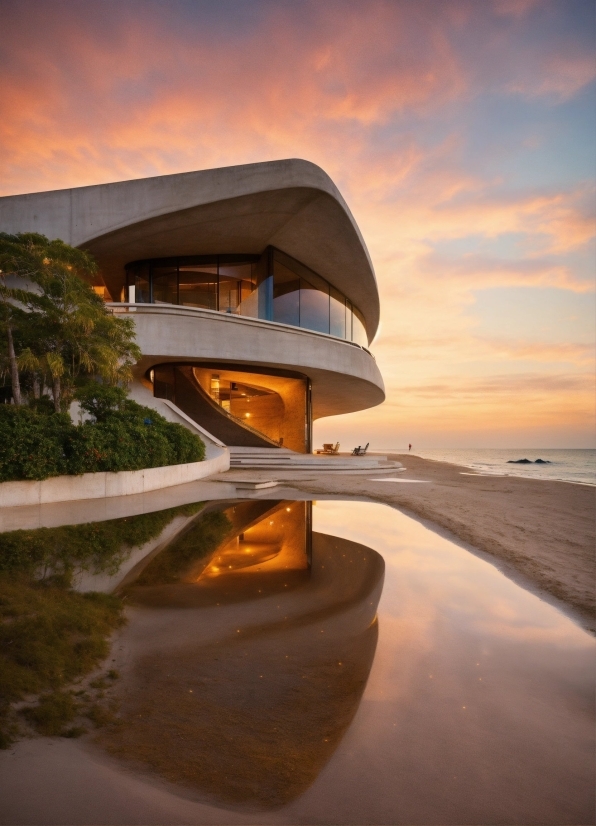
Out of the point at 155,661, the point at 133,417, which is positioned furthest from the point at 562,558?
the point at 133,417

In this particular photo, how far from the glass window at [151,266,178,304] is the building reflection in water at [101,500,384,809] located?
Result: 65.3ft

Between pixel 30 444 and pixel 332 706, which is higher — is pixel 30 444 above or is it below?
above

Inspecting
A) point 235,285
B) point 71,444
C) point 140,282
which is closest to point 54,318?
point 71,444

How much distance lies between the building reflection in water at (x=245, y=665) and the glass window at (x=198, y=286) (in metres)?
19.3

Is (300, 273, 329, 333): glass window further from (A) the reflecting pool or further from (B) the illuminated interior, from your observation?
(A) the reflecting pool

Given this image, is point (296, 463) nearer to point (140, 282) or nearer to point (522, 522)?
point (522, 522)

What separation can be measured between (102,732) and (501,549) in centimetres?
609

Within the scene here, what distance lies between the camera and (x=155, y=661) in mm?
3463

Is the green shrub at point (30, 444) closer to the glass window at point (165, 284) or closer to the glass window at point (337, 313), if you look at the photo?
the glass window at point (165, 284)

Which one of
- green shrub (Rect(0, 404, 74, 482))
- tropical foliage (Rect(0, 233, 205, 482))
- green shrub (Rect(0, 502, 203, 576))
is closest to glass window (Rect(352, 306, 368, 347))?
tropical foliage (Rect(0, 233, 205, 482))

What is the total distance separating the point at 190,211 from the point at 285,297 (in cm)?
667

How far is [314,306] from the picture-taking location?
1054 inches

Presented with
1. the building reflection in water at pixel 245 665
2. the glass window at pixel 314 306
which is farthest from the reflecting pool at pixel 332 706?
the glass window at pixel 314 306

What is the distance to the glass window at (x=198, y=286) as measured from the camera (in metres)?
24.1
